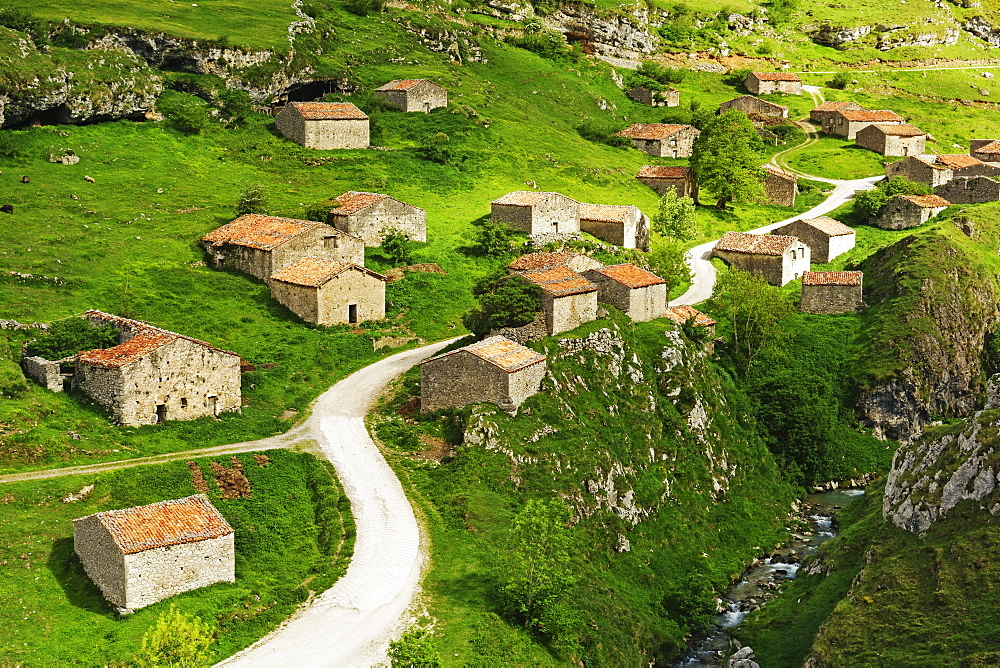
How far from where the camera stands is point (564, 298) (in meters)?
71.4

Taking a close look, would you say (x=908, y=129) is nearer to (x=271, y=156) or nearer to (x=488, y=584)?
(x=271, y=156)

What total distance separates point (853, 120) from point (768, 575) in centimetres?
10062

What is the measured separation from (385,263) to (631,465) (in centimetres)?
3028

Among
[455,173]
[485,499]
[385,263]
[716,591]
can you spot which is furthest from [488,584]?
[455,173]

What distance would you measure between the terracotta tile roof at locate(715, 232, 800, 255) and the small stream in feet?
91.0

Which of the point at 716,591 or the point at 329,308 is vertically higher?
the point at 329,308

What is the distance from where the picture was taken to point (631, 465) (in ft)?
220

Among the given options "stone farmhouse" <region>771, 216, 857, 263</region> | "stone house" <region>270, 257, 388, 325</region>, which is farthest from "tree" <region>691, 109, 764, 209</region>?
"stone house" <region>270, 257, 388, 325</region>

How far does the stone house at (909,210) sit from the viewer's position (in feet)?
378

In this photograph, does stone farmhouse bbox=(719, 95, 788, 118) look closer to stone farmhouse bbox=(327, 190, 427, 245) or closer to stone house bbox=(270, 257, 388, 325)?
stone farmhouse bbox=(327, 190, 427, 245)

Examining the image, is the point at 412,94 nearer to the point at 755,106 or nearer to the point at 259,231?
the point at 259,231

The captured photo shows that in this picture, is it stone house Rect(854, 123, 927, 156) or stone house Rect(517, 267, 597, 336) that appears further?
stone house Rect(854, 123, 927, 156)

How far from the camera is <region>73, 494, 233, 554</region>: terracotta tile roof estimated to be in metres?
45.3

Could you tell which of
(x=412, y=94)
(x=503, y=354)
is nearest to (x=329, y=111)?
(x=412, y=94)
